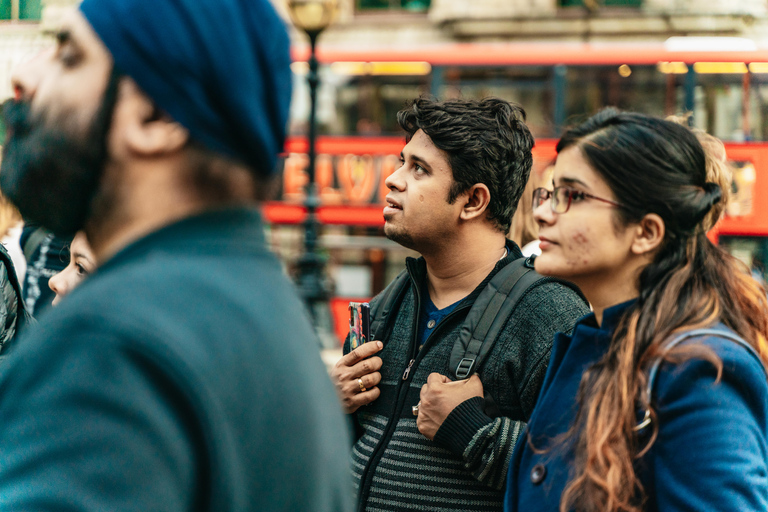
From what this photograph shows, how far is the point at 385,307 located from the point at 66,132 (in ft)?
5.74

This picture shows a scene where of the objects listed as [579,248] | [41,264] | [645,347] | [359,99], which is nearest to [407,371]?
[579,248]

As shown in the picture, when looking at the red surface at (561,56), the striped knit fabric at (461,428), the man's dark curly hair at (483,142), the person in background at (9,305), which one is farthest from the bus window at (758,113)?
the person in background at (9,305)

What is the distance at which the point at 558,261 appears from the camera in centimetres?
189

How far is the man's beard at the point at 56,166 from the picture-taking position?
36.0 inches

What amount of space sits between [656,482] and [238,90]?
3.86 ft

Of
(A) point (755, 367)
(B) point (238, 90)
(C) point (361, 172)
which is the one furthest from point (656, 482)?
(C) point (361, 172)

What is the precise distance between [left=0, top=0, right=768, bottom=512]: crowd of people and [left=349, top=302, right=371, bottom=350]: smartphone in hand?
0.06 m

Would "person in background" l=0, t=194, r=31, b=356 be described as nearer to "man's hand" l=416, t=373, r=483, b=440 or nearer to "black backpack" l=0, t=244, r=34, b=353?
"black backpack" l=0, t=244, r=34, b=353

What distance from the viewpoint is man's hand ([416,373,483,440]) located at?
6.99 feet

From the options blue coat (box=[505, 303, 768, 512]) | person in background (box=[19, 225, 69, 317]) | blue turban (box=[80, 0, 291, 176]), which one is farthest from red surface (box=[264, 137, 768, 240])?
blue turban (box=[80, 0, 291, 176])

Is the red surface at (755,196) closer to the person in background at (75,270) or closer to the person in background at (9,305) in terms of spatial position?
the person in background at (75,270)

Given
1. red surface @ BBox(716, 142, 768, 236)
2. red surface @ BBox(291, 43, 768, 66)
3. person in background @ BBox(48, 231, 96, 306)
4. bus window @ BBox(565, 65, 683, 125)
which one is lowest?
red surface @ BBox(716, 142, 768, 236)

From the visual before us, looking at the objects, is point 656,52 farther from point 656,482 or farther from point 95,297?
point 95,297

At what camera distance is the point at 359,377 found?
7.84ft
